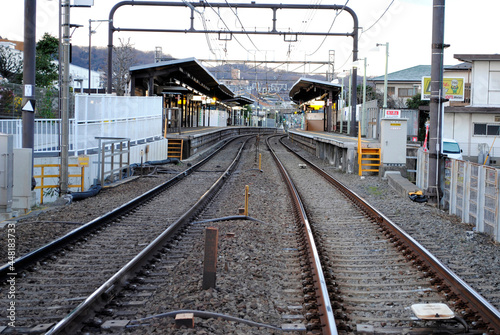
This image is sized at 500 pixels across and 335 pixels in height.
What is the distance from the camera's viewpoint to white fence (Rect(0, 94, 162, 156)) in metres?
16.0

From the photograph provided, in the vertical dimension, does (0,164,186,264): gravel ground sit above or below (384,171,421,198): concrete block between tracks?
below

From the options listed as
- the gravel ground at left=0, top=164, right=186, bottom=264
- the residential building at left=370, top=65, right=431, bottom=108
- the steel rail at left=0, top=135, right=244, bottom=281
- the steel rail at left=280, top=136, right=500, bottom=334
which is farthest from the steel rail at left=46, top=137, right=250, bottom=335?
the residential building at left=370, top=65, right=431, bottom=108

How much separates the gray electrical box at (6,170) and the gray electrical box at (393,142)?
12274 mm

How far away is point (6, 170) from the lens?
10383 millimetres

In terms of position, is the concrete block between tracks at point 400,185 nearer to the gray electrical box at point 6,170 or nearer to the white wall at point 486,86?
the gray electrical box at point 6,170

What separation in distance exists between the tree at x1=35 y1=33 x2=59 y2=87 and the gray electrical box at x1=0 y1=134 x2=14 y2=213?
2914 cm

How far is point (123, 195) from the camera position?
14227mm

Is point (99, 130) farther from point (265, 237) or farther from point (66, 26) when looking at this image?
point (265, 237)

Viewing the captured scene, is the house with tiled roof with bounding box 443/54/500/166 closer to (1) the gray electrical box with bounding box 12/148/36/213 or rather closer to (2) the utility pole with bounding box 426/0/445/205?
(2) the utility pole with bounding box 426/0/445/205

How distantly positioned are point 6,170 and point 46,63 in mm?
34303

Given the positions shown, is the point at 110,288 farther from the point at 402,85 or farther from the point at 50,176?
the point at 402,85

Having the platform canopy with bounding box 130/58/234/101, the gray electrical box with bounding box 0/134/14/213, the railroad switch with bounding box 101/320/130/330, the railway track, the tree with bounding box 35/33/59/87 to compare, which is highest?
the tree with bounding box 35/33/59/87

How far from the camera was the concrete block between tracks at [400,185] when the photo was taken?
47.4 feet

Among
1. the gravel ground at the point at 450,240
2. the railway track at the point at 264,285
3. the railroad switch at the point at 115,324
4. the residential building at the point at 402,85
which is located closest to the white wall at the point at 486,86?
the gravel ground at the point at 450,240
